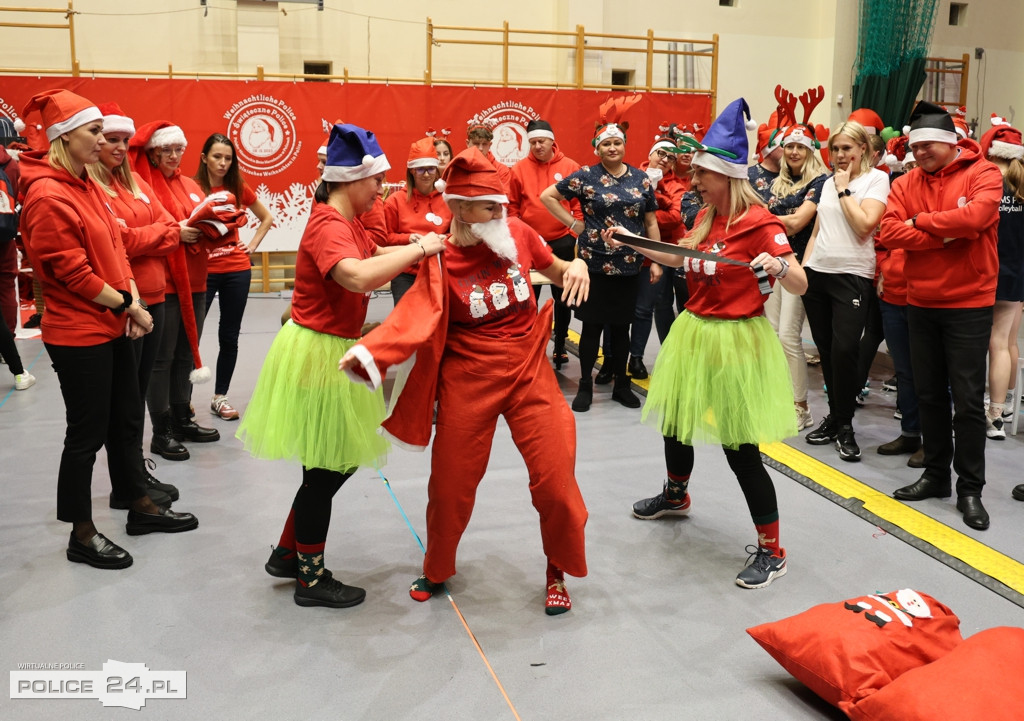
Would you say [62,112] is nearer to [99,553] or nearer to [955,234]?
[99,553]

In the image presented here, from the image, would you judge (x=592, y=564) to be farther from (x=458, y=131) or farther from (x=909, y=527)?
(x=458, y=131)

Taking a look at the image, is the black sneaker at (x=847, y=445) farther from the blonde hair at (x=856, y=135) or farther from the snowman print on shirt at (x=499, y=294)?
the snowman print on shirt at (x=499, y=294)

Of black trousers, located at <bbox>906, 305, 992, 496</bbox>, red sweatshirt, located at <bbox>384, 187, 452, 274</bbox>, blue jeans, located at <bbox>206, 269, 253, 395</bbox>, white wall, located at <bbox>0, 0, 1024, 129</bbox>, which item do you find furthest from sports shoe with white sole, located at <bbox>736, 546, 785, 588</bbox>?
white wall, located at <bbox>0, 0, 1024, 129</bbox>

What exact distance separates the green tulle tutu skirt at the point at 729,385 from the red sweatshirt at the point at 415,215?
223 centimetres

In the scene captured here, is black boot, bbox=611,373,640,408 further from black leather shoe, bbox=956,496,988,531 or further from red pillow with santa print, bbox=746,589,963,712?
red pillow with santa print, bbox=746,589,963,712

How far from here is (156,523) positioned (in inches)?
132

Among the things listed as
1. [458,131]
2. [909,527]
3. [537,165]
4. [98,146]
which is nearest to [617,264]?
[537,165]

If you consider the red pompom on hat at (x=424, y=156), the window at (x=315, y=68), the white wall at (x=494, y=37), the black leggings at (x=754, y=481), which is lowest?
the black leggings at (x=754, y=481)

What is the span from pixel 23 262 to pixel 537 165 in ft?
17.4

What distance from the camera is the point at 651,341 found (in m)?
7.11

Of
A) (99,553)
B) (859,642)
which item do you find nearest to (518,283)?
(859,642)

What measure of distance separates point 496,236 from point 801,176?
259 cm

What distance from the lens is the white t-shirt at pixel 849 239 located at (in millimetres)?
4152

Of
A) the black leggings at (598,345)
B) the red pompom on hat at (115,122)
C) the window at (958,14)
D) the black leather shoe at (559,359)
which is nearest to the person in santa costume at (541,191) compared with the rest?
the black leather shoe at (559,359)
